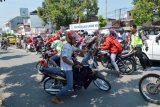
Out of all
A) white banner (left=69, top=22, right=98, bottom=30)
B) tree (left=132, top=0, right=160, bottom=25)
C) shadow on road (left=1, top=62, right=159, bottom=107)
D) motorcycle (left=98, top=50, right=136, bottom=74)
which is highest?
tree (left=132, top=0, right=160, bottom=25)

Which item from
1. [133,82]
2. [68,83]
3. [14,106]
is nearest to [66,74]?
[68,83]

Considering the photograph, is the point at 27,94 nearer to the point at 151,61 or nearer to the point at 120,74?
the point at 120,74

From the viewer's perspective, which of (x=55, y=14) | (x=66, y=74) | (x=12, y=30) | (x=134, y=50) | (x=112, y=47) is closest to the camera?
(x=66, y=74)

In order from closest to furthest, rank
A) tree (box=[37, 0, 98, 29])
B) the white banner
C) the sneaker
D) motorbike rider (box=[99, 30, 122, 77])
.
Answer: the sneaker, motorbike rider (box=[99, 30, 122, 77]), the white banner, tree (box=[37, 0, 98, 29])

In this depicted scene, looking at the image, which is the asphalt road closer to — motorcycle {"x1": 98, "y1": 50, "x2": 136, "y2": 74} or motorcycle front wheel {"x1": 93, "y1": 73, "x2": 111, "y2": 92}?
motorcycle front wheel {"x1": 93, "y1": 73, "x2": 111, "y2": 92}

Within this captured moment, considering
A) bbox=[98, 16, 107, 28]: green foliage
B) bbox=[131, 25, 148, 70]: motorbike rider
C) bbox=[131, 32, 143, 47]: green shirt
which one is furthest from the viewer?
bbox=[98, 16, 107, 28]: green foliage

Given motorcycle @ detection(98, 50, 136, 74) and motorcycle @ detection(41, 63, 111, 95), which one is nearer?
motorcycle @ detection(41, 63, 111, 95)

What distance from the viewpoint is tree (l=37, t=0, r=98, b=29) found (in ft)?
156

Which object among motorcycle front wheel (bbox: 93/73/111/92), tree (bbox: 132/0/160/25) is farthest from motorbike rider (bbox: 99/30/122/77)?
tree (bbox: 132/0/160/25)

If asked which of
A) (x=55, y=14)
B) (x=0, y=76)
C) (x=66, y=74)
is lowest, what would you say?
(x=0, y=76)

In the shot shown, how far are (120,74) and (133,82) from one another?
1402 mm

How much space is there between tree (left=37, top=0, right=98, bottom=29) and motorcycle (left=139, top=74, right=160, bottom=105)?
40162 mm

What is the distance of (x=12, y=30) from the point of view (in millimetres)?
111812

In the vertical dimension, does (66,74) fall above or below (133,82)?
above
